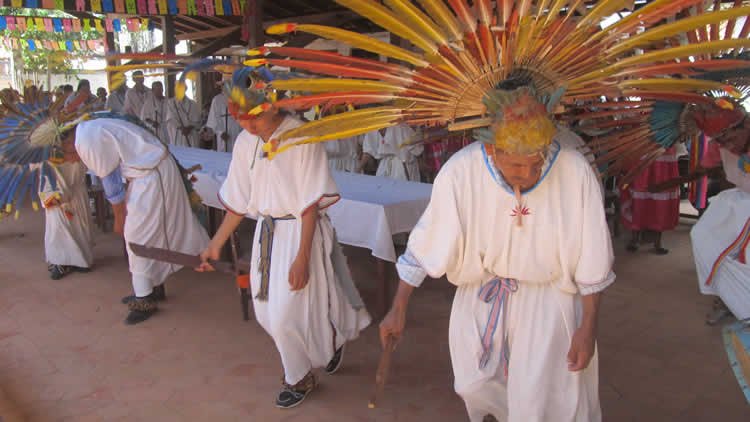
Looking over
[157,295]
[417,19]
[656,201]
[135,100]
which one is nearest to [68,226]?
[157,295]


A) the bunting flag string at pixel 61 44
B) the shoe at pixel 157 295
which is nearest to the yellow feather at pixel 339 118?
the shoe at pixel 157 295

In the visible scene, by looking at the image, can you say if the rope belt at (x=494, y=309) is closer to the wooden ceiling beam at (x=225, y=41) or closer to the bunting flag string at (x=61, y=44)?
the wooden ceiling beam at (x=225, y=41)

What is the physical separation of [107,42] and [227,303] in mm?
10739

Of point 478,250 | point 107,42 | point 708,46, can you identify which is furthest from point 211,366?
point 107,42

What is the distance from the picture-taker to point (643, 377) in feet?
10.2

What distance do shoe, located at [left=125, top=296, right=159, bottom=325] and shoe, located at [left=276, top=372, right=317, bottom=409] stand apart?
5.73ft

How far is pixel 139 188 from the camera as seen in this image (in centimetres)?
411

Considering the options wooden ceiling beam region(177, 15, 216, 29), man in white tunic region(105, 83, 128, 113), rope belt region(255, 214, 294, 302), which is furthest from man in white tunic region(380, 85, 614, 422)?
wooden ceiling beam region(177, 15, 216, 29)

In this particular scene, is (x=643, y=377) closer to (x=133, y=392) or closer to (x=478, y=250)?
(x=478, y=250)

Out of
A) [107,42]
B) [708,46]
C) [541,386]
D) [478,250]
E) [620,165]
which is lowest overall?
[541,386]

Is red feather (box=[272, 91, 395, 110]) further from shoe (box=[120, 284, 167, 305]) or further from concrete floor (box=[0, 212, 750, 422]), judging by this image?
shoe (box=[120, 284, 167, 305])

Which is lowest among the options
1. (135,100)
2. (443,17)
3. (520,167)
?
(520,167)

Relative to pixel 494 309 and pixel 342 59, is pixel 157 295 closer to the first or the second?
pixel 494 309

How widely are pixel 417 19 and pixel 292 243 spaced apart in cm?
159
